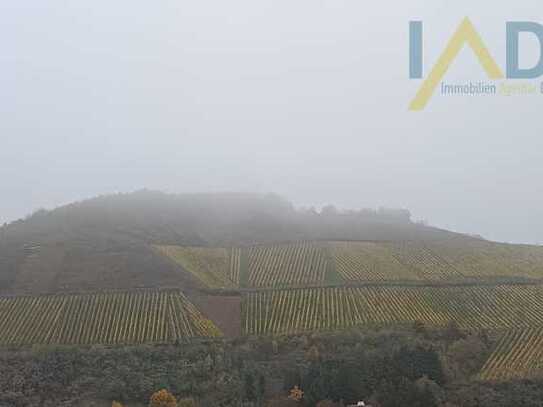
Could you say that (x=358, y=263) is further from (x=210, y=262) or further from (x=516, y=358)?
(x=516, y=358)

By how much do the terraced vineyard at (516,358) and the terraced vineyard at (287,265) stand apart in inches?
763

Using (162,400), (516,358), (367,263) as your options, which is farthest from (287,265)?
(162,400)

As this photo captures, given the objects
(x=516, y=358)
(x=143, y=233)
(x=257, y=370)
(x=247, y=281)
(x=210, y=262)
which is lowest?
(x=516, y=358)

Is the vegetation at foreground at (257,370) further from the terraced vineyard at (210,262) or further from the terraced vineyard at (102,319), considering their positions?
the terraced vineyard at (210,262)

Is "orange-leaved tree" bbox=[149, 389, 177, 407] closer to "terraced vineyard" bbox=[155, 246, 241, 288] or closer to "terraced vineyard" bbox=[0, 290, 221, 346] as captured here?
"terraced vineyard" bbox=[0, 290, 221, 346]

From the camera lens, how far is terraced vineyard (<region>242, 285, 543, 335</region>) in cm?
5372

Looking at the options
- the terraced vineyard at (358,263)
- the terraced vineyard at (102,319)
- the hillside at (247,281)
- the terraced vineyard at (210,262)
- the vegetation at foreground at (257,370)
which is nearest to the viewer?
the vegetation at foreground at (257,370)

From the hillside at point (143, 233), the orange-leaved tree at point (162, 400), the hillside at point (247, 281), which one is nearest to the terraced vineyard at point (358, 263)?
the hillside at point (247, 281)

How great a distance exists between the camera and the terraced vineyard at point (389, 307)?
176 ft

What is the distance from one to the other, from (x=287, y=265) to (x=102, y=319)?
2198 centimetres

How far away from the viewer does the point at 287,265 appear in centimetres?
6888

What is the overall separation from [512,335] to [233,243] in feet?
120

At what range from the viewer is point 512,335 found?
5122cm

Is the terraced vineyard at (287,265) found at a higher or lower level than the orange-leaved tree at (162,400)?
higher
